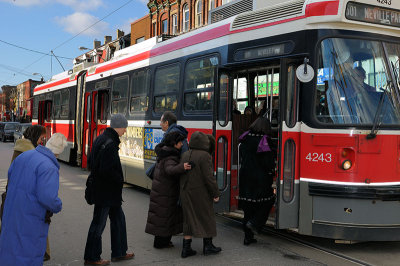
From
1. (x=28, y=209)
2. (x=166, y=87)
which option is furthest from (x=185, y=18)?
(x=28, y=209)

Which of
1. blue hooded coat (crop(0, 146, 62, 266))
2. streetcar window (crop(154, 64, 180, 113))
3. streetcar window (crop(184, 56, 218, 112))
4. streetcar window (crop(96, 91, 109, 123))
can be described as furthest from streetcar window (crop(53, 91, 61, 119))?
blue hooded coat (crop(0, 146, 62, 266))

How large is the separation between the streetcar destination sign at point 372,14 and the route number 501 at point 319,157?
5.79 feet

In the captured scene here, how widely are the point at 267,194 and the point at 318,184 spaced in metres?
0.72

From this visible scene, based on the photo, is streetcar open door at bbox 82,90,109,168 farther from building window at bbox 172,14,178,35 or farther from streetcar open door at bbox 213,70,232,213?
building window at bbox 172,14,178,35

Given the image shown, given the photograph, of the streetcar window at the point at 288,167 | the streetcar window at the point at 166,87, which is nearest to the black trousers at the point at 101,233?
the streetcar window at the point at 288,167

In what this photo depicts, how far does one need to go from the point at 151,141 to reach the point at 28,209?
571 centimetres

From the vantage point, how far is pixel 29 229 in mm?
3777

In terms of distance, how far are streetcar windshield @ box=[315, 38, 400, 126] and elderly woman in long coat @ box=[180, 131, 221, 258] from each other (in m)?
1.56

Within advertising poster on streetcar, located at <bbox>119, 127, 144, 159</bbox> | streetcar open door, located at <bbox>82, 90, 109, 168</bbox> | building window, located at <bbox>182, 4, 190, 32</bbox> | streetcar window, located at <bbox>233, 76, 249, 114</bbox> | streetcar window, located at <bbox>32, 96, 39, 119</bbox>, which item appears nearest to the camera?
streetcar window, located at <bbox>233, 76, 249, 114</bbox>

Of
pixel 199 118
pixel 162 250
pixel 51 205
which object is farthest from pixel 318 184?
pixel 51 205

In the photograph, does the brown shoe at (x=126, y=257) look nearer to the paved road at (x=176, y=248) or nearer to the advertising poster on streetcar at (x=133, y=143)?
the paved road at (x=176, y=248)

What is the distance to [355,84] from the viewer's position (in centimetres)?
568

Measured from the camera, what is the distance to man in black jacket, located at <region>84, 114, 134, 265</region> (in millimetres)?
4984

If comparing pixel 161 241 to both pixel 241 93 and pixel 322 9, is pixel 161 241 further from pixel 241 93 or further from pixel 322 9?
pixel 322 9
